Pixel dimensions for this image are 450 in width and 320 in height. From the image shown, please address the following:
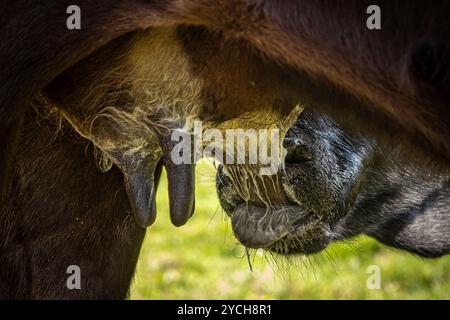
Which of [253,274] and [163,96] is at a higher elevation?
[163,96]

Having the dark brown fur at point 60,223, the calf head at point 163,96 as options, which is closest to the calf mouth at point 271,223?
the calf head at point 163,96

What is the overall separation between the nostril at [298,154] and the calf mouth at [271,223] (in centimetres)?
10

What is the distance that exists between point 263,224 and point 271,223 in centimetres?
2

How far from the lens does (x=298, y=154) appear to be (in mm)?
2668

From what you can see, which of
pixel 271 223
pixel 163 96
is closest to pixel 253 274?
pixel 271 223

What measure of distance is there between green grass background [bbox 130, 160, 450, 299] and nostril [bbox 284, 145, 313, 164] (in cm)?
149

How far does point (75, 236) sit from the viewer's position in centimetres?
288

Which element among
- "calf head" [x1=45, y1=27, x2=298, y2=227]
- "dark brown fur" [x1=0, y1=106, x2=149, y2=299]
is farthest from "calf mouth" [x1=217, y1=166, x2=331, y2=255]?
"dark brown fur" [x1=0, y1=106, x2=149, y2=299]

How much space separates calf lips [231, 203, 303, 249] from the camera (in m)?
2.66

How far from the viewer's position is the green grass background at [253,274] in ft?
14.5

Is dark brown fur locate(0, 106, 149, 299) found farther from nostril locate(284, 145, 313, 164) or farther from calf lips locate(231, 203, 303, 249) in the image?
nostril locate(284, 145, 313, 164)

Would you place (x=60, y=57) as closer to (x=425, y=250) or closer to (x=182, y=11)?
(x=182, y=11)

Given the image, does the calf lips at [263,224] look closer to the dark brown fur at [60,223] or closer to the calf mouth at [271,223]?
the calf mouth at [271,223]

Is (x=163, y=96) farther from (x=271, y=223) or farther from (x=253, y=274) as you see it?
(x=253, y=274)
